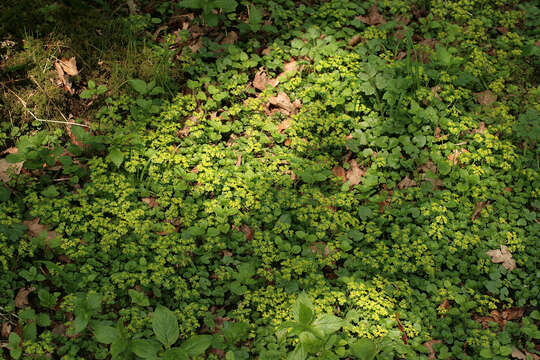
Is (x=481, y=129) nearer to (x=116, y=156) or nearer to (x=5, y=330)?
(x=116, y=156)

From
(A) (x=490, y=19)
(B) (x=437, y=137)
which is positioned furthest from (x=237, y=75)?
(A) (x=490, y=19)

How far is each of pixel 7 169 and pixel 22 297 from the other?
49.3 inches

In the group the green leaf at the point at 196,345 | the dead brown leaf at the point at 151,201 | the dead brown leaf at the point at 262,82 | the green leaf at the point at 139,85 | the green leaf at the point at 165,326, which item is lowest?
the green leaf at the point at 196,345

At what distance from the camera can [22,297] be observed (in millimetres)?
3287

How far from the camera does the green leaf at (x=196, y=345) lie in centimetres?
300

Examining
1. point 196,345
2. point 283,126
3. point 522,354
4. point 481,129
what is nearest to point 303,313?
point 196,345

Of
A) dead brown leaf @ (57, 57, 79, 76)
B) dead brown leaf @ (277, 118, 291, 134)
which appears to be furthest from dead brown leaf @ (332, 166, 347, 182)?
dead brown leaf @ (57, 57, 79, 76)

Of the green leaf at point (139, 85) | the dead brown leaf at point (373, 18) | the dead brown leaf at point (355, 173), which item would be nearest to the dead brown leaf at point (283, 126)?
the dead brown leaf at point (355, 173)

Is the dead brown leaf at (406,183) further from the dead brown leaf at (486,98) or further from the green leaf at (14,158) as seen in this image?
the green leaf at (14,158)

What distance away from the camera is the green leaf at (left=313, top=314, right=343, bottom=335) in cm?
310

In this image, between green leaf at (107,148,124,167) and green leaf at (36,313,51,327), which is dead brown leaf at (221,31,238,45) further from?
green leaf at (36,313,51,327)

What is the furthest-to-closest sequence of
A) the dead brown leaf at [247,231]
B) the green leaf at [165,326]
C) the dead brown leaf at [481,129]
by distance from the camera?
1. the dead brown leaf at [481,129]
2. the dead brown leaf at [247,231]
3. the green leaf at [165,326]

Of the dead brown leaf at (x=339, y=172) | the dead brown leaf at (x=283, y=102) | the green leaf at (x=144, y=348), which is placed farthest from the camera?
the dead brown leaf at (x=283, y=102)

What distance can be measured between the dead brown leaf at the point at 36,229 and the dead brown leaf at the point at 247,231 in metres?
1.61
